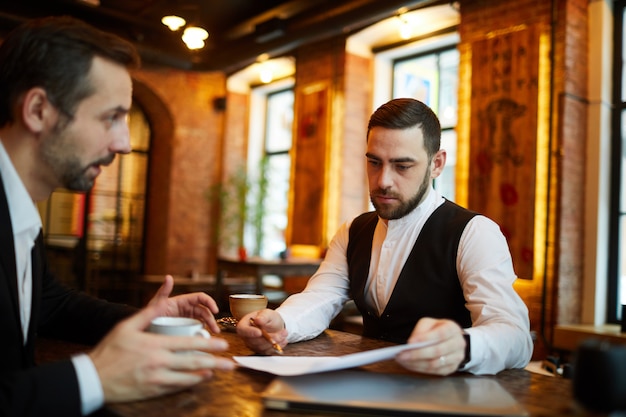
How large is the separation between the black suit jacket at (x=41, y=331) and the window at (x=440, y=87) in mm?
4958

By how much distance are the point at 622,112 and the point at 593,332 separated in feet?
6.32

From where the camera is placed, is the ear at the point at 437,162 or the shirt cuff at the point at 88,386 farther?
the ear at the point at 437,162

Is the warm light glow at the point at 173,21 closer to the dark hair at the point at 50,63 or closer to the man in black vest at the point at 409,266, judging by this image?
the man in black vest at the point at 409,266

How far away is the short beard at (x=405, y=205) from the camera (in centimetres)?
189

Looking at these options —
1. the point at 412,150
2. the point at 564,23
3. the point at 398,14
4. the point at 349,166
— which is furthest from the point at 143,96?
the point at 412,150

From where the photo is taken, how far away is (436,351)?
1.17m

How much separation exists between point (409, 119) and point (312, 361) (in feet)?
2.98

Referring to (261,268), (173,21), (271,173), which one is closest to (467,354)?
(261,268)

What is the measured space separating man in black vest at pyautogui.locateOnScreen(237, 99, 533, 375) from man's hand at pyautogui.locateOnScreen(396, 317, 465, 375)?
0.18 m

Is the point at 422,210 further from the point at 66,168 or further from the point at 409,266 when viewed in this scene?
the point at 66,168

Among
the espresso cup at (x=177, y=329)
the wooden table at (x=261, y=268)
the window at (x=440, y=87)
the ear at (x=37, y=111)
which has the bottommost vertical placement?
the wooden table at (x=261, y=268)

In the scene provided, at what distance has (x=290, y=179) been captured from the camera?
25.3ft

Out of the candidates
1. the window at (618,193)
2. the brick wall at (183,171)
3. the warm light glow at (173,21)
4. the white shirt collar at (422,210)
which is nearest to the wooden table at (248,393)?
the white shirt collar at (422,210)

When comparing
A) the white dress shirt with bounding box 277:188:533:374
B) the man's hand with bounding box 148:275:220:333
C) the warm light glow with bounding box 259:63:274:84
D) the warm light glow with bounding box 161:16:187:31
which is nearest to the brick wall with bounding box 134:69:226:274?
the warm light glow with bounding box 259:63:274:84
